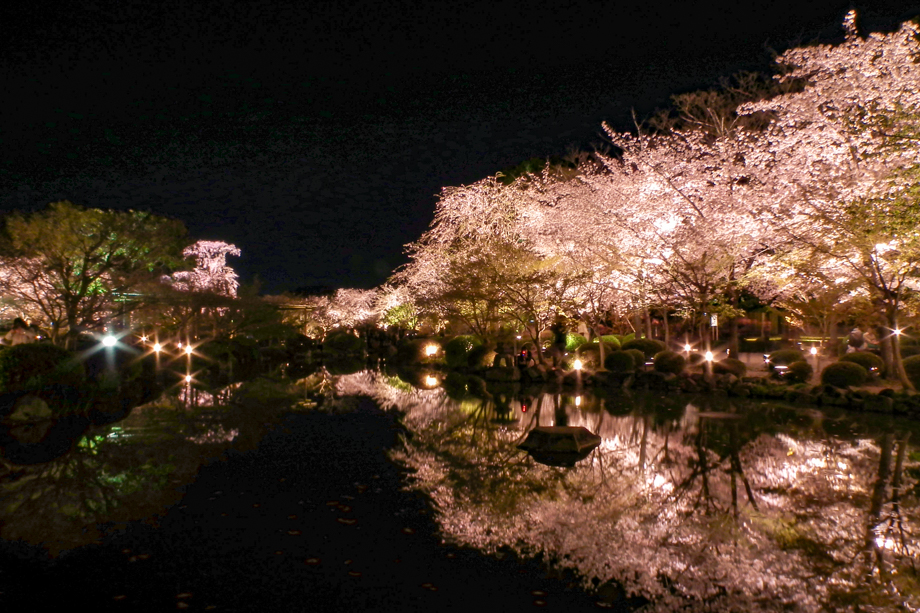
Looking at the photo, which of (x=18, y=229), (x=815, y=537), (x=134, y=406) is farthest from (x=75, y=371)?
(x=815, y=537)

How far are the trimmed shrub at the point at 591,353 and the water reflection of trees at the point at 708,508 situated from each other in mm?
13864

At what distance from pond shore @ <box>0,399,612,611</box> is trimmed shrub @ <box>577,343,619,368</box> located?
67.1 ft

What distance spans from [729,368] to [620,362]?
13.8 feet

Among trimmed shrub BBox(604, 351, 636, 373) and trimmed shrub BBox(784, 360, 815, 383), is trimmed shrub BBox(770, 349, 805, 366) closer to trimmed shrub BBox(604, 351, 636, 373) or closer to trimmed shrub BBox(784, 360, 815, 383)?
trimmed shrub BBox(784, 360, 815, 383)

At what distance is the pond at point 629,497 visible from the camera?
5.69m

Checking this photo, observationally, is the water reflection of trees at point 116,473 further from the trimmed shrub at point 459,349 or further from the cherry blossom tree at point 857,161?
the trimmed shrub at point 459,349

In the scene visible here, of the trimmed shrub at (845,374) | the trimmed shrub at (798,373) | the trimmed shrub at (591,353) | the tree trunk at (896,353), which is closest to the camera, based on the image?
the tree trunk at (896,353)

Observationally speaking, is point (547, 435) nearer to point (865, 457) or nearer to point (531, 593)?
point (865, 457)

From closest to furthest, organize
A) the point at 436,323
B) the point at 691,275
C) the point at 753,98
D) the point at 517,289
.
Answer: the point at 691,275
the point at 753,98
the point at 517,289
the point at 436,323

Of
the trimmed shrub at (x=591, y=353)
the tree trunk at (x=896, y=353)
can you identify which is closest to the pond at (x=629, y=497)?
the tree trunk at (x=896, y=353)

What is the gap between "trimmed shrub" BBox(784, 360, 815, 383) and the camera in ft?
66.9

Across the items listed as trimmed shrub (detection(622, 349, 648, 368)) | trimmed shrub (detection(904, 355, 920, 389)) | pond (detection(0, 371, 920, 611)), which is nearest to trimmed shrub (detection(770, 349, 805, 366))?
trimmed shrub (detection(622, 349, 648, 368))

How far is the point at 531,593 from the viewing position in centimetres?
530

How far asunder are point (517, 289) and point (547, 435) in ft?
53.7
